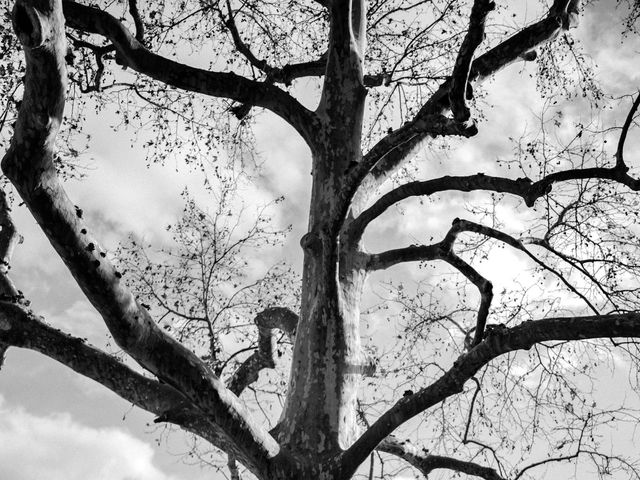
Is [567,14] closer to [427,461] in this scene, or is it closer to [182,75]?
[182,75]

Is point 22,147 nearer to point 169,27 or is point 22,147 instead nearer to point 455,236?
point 455,236

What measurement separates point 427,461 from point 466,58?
12.0 feet

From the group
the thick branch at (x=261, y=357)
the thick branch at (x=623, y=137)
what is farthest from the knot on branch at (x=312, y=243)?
the thick branch at (x=623, y=137)

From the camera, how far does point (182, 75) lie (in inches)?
219

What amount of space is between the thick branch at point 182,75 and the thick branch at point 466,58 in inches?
94.0

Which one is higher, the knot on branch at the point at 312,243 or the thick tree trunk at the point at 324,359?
the knot on branch at the point at 312,243

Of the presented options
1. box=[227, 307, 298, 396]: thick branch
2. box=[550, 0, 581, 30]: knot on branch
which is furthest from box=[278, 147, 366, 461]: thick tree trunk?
box=[550, 0, 581, 30]: knot on branch

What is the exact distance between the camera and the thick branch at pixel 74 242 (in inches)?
116

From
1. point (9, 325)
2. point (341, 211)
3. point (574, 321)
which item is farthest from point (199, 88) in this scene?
point (574, 321)

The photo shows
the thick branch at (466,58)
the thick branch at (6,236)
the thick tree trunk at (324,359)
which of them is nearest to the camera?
the thick branch at (466,58)

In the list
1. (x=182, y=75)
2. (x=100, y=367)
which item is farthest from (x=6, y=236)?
(x=182, y=75)

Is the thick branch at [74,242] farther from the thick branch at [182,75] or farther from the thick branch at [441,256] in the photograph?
the thick branch at [182,75]

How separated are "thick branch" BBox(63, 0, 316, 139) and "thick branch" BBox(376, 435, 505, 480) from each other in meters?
3.00

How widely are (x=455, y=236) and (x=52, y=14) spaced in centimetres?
360
